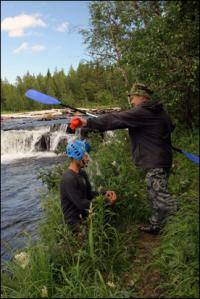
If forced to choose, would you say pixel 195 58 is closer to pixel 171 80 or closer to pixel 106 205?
pixel 171 80

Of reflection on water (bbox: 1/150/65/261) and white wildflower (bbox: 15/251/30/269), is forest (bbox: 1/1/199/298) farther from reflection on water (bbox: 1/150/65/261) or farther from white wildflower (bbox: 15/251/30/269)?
reflection on water (bbox: 1/150/65/261)

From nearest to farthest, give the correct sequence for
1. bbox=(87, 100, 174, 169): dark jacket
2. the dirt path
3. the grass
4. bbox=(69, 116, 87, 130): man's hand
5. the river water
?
1. the grass
2. the dirt path
3. bbox=(69, 116, 87, 130): man's hand
4. bbox=(87, 100, 174, 169): dark jacket
5. the river water

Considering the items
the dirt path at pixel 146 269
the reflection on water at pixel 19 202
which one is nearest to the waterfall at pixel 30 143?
the reflection on water at pixel 19 202

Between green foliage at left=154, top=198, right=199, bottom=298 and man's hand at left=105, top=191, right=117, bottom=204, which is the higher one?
man's hand at left=105, top=191, right=117, bottom=204

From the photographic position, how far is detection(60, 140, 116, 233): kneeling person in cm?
440

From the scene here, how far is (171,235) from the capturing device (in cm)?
416

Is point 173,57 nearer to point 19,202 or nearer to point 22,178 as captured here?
point 19,202

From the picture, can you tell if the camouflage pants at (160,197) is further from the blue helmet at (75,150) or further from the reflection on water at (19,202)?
the reflection on water at (19,202)

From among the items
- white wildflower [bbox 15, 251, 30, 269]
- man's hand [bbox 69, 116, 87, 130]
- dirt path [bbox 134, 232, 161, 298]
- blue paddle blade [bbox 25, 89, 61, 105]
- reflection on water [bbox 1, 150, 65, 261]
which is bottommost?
reflection on water [bbox 1, 150, 65, 261]

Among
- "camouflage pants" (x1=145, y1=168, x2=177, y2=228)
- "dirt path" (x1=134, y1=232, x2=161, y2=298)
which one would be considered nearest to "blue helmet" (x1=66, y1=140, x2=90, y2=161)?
"camouflage pants" (x1=145, y1=168, x2=177, y2=228)

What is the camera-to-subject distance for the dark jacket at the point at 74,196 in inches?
173

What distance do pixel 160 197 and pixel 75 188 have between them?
1.10 meters

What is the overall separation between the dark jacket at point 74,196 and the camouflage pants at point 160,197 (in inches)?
32.0

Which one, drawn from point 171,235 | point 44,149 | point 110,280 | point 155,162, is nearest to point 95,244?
point 110,280
